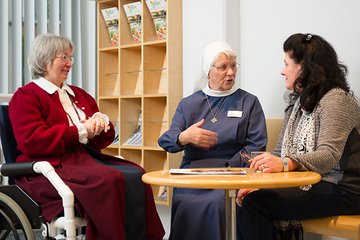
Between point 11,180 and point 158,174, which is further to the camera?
point 11,180

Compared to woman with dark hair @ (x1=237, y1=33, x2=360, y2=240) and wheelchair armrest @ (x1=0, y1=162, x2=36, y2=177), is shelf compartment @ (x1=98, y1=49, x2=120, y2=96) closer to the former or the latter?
wheelchair armrest @ (x1=0, y1=162, x2=36, y2=177)

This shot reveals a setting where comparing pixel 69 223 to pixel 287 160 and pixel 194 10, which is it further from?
pixel 194 10

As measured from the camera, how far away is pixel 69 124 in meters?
2.52

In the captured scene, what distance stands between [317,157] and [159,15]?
2.09 meters

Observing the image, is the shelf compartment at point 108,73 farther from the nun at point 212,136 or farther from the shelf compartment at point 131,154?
the nun at point 212,136

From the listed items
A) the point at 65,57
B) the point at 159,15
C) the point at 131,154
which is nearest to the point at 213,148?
the point at 65,57

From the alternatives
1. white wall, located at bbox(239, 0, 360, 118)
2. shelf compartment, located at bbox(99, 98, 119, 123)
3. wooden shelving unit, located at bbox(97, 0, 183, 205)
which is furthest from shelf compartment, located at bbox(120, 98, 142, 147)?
white wall, located at bbox(239, 0, 360, 118)

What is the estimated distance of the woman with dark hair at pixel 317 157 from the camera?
6.68 ft

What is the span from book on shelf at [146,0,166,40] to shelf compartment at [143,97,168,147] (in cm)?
50

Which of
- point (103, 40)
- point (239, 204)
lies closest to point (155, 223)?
point (239, 204)

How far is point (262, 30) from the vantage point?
3.41 m

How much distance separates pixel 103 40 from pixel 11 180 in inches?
77.8

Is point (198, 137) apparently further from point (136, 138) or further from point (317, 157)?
point (136, 138)

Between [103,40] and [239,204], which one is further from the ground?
[103,40]
